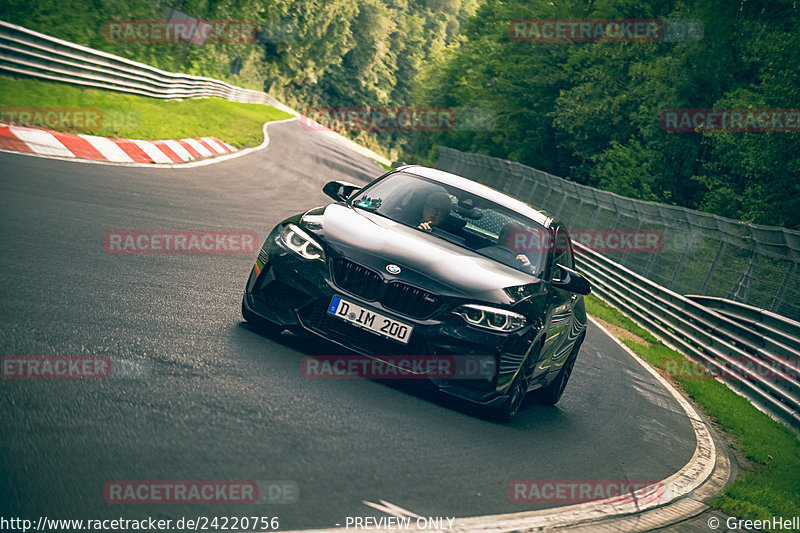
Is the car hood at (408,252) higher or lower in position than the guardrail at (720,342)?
higher

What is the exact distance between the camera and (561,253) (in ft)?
26.2

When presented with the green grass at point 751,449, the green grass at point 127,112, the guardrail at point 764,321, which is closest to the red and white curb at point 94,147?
the green grass at point 127,112

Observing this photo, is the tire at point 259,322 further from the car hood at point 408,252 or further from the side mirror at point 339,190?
the side mirror at point 339,190

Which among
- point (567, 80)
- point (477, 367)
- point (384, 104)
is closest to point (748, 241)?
point (477, 367)

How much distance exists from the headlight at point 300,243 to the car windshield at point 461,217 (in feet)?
3.04

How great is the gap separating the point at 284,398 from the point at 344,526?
1.67 metres

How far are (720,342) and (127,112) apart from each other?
13.4 m

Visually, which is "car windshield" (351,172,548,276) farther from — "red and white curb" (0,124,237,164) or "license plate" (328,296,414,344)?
"red and white curb" (0,124,237,164)

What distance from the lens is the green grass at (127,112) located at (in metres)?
16.2

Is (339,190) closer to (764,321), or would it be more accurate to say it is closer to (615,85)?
(764,321)

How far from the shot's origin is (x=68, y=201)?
973 cm

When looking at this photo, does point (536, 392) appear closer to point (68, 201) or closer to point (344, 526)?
point (344, 526)

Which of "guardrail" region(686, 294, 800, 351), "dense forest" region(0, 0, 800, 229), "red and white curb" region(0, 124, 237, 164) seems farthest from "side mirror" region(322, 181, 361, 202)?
"dense forest" region(0, 0, 800, 229)

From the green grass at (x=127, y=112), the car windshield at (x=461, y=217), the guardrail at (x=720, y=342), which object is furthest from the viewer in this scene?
the green grass at (x=127, y=112)
